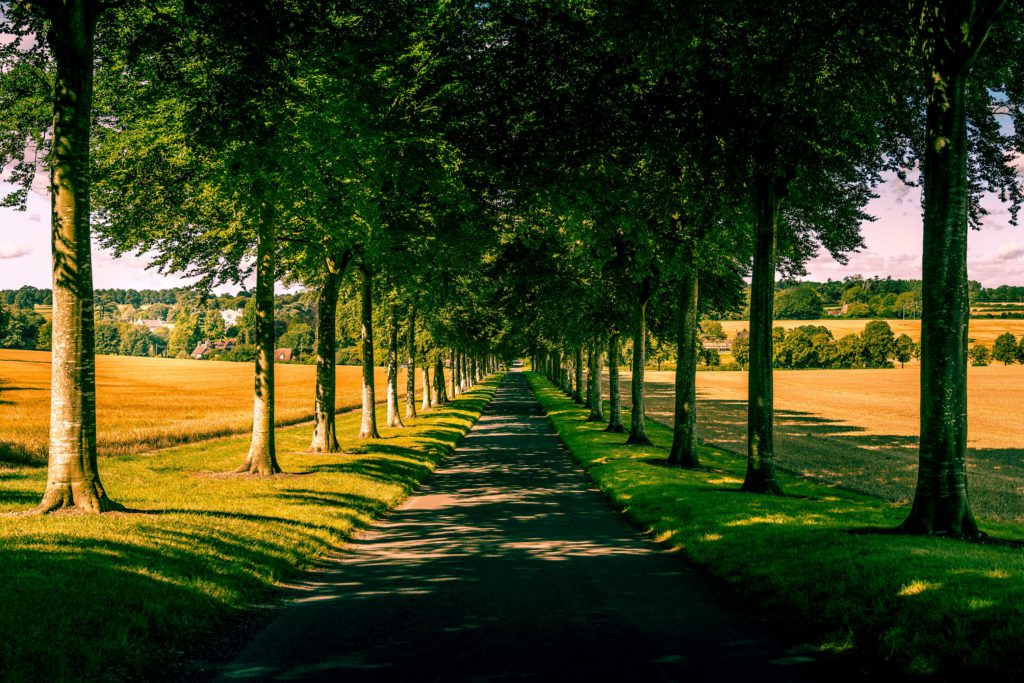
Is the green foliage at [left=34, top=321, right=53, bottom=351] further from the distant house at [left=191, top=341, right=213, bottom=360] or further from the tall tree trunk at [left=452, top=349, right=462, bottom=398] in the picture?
the tall tree trunk at [left=452, top=349, right=462, bottom=398]

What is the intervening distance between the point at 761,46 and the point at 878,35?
5.86 ft

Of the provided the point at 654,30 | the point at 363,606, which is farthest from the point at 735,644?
the point at 654,30

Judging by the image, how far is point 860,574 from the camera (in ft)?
24.7

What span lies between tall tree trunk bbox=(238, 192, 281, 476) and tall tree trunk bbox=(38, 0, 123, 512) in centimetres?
582

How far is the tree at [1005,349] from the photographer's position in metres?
125

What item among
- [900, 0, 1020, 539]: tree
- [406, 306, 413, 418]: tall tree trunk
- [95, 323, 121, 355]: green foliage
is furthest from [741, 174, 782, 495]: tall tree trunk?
[95, 323, 121, 355]: green foliage

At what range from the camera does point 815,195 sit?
15.8 m

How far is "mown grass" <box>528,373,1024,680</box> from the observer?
573cm

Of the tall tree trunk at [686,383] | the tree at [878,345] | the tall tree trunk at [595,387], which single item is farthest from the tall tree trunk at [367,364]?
the tree at [878,345]

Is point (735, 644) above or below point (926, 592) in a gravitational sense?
below

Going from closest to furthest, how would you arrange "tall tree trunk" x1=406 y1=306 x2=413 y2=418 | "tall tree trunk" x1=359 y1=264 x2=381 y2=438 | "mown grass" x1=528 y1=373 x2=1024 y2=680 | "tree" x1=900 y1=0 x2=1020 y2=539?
"mown grass" x1=528 y1=373 x2=1024 y2=680, "tree" x1=900 y1=0 x2=1020 y2=539, "tall tree trunk" x1=359 y1=264 x2=381 y2=438, "tall tree trunk" x1=406 y1=306 x2=413 y2=418

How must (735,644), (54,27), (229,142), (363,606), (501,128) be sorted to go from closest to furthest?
1. (735,644)
2. (363,606)
3. (54,27)
4. (229,142)
5. (501,128)

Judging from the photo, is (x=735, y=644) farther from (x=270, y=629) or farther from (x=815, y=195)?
(x=815, y=195)

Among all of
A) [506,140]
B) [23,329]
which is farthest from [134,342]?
[506,140]
